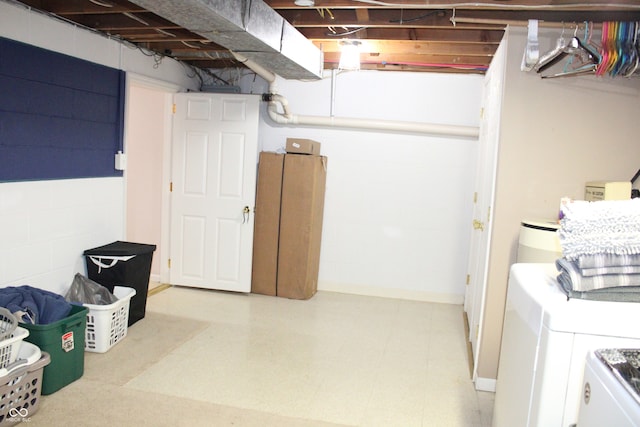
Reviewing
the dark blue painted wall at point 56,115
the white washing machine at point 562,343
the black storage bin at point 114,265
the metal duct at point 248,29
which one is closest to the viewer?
the white washing machine at point 562,343

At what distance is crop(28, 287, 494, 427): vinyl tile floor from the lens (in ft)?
9.48

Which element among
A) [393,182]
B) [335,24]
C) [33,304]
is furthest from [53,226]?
[393,182]

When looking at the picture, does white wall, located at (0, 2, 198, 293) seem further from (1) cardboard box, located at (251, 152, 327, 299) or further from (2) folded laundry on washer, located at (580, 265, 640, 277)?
(2) folded laundry on washer, located at (580, 265, 640, 277)

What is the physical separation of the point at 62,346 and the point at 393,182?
343cm

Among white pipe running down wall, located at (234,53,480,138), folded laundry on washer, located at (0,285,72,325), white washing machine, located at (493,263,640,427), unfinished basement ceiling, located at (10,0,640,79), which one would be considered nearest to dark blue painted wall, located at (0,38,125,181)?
unfinished basement ceiling, located at (10,0,640,79)

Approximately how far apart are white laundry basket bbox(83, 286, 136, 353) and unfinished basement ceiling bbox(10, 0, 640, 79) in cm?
197

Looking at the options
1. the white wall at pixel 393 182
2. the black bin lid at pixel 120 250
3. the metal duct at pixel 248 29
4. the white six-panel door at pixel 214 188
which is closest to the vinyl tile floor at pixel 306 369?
the white six-panel door at pixel 214 188

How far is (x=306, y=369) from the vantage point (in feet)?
11.4

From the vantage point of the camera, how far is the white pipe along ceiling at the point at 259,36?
2.52 meters

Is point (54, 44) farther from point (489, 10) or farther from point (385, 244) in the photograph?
point (385, 244)

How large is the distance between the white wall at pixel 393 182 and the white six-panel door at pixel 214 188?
0.53 m

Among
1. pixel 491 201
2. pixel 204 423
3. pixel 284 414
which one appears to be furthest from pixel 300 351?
pixel 491 201

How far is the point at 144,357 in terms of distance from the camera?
11.6 ft

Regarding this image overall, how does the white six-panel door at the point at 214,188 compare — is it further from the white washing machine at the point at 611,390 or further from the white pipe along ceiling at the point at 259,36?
the white washing machine at the point at 611,390
